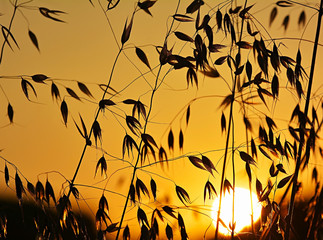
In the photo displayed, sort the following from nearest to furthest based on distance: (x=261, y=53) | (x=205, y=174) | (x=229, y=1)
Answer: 1. (x=261, y=53)
2. (x=229, y=1)
3. (x=205, y=174)

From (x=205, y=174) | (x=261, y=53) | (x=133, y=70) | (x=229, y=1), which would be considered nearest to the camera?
(x=261, y=53)

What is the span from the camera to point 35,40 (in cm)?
178

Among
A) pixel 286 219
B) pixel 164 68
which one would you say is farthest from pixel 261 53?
pixel 286 219

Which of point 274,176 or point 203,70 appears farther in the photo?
point 274,176

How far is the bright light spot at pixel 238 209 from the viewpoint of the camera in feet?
5.66

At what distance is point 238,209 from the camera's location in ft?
6.04

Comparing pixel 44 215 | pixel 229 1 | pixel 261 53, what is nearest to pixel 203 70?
pixel 261 53

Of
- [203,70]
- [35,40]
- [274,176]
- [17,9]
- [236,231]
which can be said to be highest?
[17,9]

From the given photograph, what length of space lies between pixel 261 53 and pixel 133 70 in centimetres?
71

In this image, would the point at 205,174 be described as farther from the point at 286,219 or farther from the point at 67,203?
the point at 67,203

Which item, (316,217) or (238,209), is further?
(238,209)

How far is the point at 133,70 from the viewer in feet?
7.06

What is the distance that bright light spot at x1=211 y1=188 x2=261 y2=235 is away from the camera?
1727 millimetres

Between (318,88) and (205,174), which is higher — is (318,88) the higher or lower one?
the higher one
